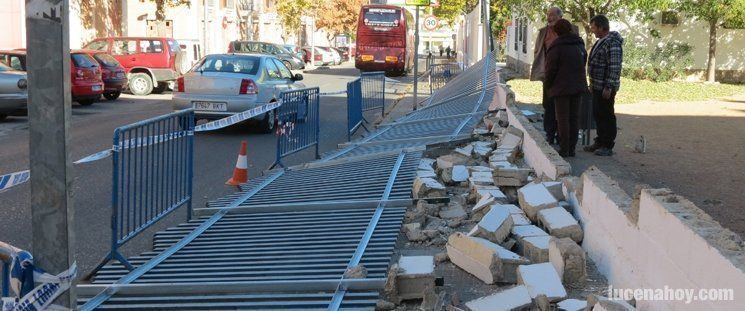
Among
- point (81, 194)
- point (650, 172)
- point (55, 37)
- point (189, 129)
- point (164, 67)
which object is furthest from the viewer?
point (164, 67)

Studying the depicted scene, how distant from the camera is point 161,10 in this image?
39.2 metres

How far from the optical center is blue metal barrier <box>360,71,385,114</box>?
682 inches

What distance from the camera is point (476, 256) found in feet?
17.0

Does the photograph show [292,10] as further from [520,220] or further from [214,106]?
[520,220]

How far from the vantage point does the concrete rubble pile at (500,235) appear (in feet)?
15.0

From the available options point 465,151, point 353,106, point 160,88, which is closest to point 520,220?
point 465,151

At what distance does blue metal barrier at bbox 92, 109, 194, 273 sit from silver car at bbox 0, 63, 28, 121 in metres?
10.9

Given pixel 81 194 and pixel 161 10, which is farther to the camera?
pixel 161 10

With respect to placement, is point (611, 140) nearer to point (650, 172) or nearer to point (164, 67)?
point (650, 172)

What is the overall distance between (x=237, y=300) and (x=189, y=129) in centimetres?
282

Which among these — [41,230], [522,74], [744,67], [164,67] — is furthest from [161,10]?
[41,230]

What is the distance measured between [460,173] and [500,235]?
2.64 m

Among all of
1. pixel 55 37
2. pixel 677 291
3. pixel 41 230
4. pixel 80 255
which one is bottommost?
pixel 80 255

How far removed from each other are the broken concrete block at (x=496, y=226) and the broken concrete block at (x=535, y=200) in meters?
0.44
